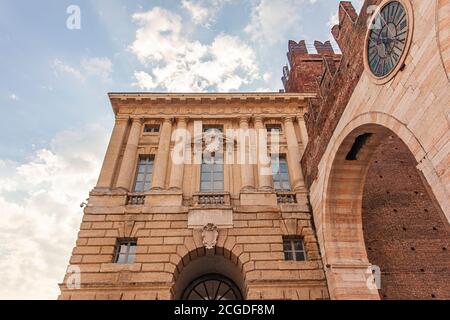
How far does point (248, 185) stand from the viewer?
13.7 metres

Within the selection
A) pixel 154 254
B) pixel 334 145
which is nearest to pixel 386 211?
pixel 334 145

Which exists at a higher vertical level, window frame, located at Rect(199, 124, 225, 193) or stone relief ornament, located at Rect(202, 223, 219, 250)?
window frame, located at Rect(199, 124, 225, 193)

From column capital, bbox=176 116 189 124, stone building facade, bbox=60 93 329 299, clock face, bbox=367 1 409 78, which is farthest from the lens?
column capital, bbox=176 116 189 124

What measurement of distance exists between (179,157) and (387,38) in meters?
10.3

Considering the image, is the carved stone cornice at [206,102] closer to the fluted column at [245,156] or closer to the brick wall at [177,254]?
the fluted column at [245,156]

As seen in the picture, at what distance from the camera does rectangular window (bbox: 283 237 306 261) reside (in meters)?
11.9

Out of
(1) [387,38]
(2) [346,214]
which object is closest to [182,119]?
(2) [346,214]

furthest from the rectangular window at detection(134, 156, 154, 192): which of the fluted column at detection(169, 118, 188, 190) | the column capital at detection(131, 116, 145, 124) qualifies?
the column capital at detection(131, 116, 145, 124)

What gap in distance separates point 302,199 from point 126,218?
7877 mm

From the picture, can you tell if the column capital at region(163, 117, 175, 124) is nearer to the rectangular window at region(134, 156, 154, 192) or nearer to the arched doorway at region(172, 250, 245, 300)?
the rectangular window at region(134, 156, 154, 192)

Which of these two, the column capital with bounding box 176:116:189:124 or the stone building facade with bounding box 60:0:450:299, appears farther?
the column capital with bounding box 176:116:189:124

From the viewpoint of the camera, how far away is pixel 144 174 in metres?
14.8

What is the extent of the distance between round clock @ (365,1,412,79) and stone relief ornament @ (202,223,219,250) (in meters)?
7.98
